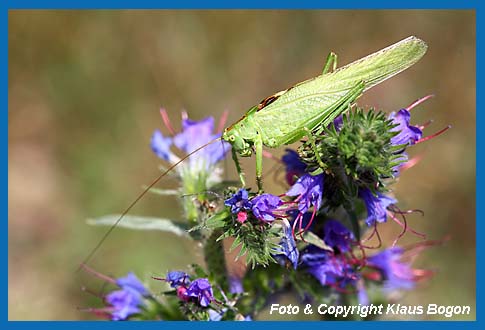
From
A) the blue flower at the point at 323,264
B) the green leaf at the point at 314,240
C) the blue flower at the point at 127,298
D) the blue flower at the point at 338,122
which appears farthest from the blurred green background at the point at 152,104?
the blue flower at the point at 338,122

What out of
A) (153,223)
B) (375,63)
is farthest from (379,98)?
(153,223)

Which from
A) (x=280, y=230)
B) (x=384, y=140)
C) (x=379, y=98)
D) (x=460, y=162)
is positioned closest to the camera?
(x=384, y=140)

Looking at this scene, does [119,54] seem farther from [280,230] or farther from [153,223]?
[280,230]

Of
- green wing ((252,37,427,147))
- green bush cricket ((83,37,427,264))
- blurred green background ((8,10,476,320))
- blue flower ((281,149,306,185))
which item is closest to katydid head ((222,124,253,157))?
green bush cricket ((83,37,427,264))

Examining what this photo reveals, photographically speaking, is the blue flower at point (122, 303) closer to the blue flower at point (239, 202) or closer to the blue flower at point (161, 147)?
the blue flower at point (161, 147)

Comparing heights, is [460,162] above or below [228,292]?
above
